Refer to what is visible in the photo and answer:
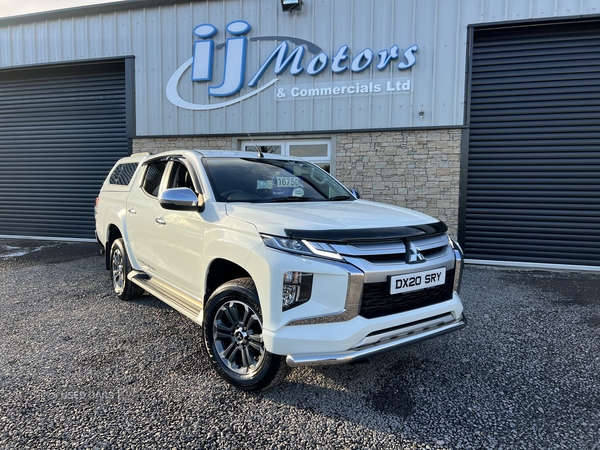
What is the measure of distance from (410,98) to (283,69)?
105 inches

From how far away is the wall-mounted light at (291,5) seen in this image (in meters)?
7.80

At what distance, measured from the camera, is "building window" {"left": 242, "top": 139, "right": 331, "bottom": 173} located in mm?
8180

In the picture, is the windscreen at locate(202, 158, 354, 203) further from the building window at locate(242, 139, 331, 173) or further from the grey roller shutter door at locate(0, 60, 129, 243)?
the grey roller shutter door at locate(0, 60, 129, 243)

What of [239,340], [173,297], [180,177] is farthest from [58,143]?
[239,340]

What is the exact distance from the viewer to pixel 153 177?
4281 millimetres

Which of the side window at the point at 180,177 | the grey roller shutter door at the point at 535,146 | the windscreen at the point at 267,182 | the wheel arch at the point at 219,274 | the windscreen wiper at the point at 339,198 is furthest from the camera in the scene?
the grey roller shutter door at the point at 535,146

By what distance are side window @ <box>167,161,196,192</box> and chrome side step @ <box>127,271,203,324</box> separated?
3.26 ft

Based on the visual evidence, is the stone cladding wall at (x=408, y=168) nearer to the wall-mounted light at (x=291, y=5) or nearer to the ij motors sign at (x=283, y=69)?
the ij motors sign at (x=283, y=69)

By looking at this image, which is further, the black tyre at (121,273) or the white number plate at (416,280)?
the black tyre at (121,273)

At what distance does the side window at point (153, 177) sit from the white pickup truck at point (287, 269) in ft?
1.09

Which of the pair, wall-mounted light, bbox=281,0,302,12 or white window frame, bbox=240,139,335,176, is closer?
wall-mounted light, bbox=281,0,302,12

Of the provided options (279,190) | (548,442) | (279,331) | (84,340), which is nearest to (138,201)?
(84,340)

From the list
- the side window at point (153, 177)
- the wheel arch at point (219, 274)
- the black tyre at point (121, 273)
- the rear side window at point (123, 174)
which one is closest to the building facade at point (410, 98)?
the rear side window at point (123, 174)

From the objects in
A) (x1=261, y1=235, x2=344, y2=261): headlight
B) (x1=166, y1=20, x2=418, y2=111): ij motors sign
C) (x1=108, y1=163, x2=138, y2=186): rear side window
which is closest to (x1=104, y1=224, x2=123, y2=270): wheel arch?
(x1=108, y1=163, x2=138, y2=186): rear side window
